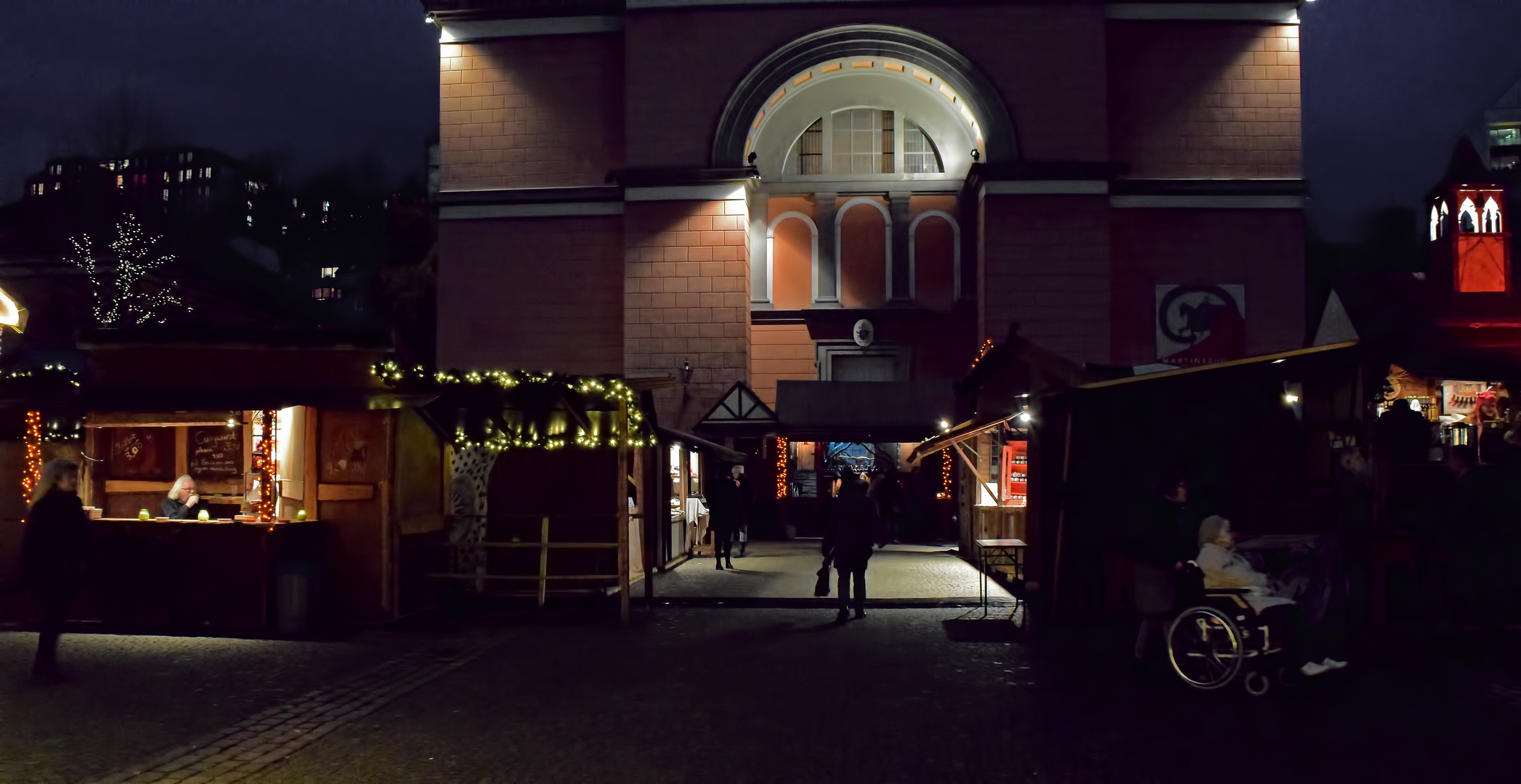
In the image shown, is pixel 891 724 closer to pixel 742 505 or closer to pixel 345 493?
pixel 345 493

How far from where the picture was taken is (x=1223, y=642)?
31.4 ft

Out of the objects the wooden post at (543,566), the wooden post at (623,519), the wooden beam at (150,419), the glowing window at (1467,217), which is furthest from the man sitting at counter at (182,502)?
the glowing window at (1467,217)

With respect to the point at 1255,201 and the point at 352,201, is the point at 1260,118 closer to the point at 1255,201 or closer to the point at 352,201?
the point at 1255,201

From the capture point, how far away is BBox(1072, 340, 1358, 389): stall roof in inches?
463

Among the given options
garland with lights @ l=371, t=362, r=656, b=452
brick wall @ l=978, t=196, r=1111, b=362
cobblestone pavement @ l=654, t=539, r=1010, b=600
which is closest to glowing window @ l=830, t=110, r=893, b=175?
brick wall @ l=978, t=196, r=1111, b=362

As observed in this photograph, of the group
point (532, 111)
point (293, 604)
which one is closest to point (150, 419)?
point (293, 604)

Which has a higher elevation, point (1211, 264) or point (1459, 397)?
point (1211, 264)

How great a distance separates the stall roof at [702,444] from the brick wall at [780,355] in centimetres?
417

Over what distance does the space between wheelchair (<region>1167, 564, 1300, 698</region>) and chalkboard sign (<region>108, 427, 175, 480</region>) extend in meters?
12.8

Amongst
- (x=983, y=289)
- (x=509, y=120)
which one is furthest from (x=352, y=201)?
(x=983, y=289)

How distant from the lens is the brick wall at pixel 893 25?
97.7 feet

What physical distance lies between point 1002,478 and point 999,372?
2938 millimetres

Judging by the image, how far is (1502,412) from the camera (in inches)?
730

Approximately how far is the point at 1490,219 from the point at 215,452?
23.1 m
